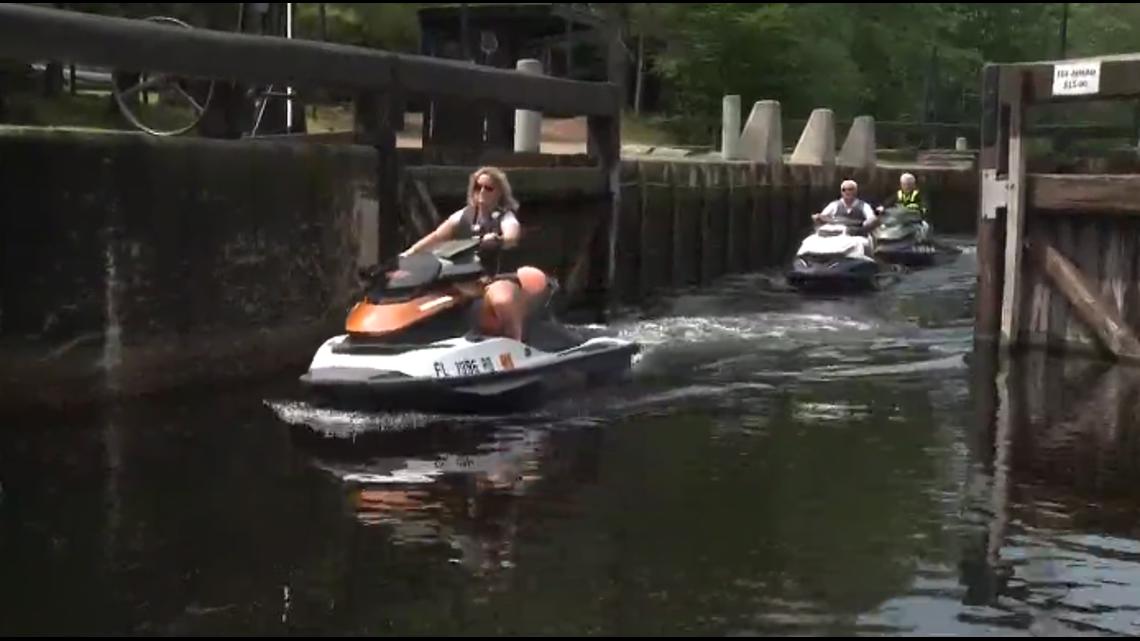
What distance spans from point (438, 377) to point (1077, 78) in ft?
22.8

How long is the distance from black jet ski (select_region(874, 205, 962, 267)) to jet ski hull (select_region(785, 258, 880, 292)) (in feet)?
10.8

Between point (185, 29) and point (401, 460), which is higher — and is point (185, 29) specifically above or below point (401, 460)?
above

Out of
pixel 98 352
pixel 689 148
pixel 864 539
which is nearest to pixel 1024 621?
pixel 864 539

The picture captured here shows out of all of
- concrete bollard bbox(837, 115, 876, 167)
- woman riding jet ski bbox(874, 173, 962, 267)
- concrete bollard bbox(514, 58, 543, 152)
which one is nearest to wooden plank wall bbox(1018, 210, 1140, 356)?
concrete bollard bbox(514, 58, 543, 152)

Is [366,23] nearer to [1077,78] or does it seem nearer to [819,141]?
[819,141]

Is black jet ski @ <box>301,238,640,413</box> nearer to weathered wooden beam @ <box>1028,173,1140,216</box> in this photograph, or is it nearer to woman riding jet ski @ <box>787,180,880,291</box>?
weathered wooden beam @ <box>1028,173,1140,216</box>

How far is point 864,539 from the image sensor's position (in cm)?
755

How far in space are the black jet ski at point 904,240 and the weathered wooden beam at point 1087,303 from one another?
928 cm

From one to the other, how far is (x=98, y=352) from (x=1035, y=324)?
8401 mm

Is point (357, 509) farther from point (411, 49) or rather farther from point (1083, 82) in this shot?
point (411, 49)

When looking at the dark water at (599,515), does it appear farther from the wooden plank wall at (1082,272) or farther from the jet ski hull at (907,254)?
the jet ski hull at (907,254)

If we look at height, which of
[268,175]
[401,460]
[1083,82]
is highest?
[1083,82]

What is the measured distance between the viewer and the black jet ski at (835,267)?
68.2 ft

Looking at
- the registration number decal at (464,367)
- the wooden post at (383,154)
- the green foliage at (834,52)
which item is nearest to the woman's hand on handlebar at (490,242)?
the registration number decal at (464,367)
